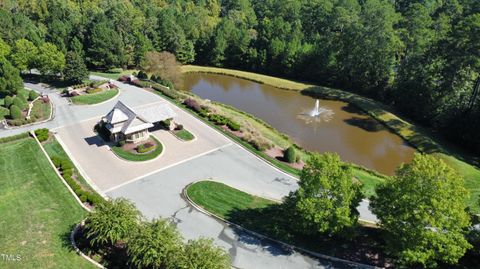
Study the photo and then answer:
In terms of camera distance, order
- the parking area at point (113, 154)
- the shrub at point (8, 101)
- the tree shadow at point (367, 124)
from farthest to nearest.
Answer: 1. the tree shadow at point (367, 124)
2. the shrub at point (8, 101)
3. the parking area at point (113, 154)

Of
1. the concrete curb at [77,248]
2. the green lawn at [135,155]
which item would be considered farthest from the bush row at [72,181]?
the green lawn at [135,155]

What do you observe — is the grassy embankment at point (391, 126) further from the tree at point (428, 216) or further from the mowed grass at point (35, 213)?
the mowed grass at point (35, 213)

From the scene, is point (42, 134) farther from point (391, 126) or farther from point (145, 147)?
point (391, 126)

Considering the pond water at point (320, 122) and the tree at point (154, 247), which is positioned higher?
the tree at point (154, 247)

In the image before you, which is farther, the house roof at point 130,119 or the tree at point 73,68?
the tree at point 73,68

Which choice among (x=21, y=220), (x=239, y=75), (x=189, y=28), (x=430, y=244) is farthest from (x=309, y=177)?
(x=189, y=28)

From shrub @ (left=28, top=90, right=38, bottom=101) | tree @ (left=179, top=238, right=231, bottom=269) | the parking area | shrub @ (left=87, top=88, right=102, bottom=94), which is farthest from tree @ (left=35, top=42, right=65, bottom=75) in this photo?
tree @ (left=179, top=238, right=231, bottom=269)
